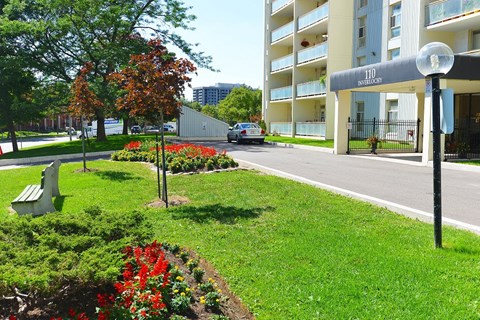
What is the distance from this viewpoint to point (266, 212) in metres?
7.89

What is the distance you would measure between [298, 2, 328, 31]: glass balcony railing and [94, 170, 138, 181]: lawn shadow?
24444mm

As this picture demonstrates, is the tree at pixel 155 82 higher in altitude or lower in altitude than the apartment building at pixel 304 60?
lower

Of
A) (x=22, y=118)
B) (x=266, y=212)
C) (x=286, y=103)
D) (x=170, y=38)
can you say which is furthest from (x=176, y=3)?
(x=266, y=212)

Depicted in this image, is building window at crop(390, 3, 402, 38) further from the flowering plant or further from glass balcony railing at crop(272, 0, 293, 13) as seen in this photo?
the flowering plant

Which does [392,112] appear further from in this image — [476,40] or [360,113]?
[476,40]

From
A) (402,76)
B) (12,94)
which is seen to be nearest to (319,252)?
(402,76)

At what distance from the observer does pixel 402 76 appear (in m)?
16.8

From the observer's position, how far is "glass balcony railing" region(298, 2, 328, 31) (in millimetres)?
33406

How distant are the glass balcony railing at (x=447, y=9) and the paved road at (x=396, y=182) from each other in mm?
9736

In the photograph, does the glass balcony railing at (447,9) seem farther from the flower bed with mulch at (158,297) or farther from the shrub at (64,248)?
the flower bed with mulch at (158,297)

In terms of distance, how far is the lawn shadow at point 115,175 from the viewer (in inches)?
514

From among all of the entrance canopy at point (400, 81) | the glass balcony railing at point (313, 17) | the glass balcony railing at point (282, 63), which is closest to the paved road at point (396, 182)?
the entrance canopy at point (400, 81)

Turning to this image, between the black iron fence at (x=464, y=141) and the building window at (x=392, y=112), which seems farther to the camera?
the building window at (x=392, y=112)

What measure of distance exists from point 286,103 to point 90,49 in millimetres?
21353
